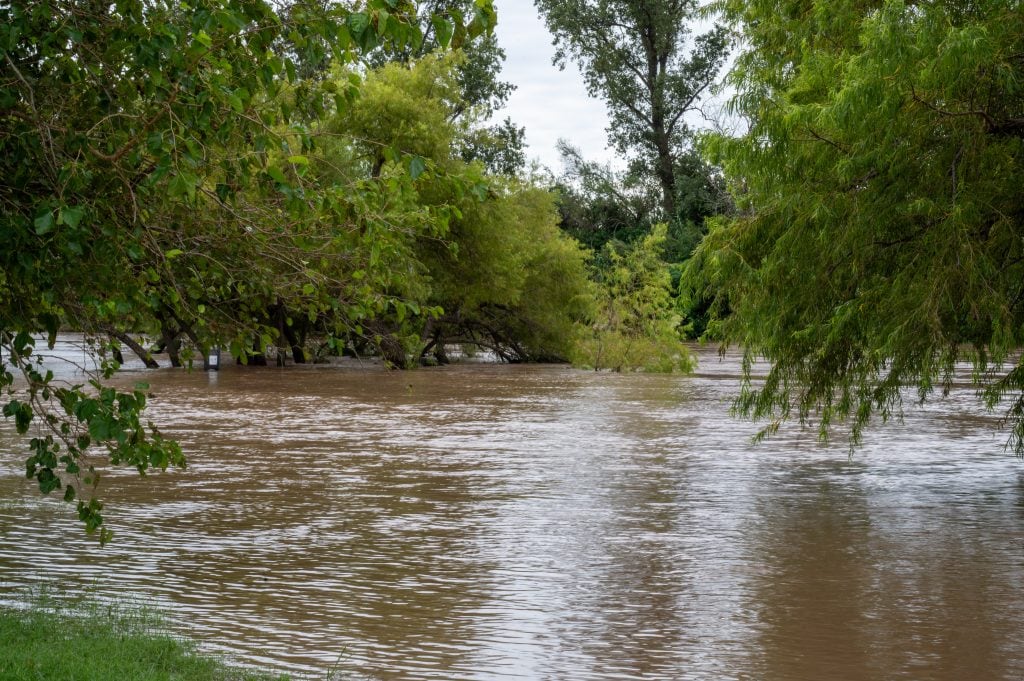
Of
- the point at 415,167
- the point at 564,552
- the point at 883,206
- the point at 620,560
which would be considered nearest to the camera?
the point at 415,167

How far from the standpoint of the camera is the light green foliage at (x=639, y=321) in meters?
35.1

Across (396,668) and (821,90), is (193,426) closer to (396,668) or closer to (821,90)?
(821,90)

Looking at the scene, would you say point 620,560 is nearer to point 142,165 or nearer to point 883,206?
point 883,206

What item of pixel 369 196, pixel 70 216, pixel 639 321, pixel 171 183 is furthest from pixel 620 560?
pixel 639 321

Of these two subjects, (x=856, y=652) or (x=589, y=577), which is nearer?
(x=856, y=652)

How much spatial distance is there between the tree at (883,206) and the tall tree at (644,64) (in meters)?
46.9

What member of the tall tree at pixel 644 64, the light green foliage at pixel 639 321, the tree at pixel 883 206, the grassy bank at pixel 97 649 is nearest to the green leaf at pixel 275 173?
the grassy bank at pixel 97 649

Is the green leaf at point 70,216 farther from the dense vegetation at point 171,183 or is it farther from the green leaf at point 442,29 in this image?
the green leaf at point 442,29

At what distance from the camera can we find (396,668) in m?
6.96

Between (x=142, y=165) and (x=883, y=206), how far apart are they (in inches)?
262

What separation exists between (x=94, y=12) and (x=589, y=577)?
17.0 feet

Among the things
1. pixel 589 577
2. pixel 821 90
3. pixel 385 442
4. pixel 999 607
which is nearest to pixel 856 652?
pixel 999 607

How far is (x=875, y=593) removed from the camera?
8.88 meters

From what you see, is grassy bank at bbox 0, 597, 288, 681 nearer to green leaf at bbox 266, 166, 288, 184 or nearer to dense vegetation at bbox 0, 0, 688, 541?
dense vegetation at bbox 0, 0, 688, 541
